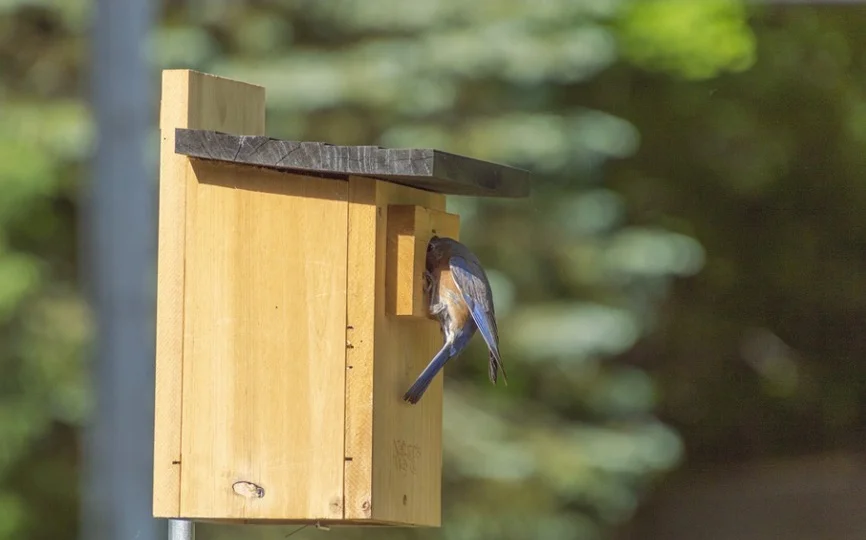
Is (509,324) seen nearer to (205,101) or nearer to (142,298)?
(142,298)

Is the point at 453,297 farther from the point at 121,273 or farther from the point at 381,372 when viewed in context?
the point at 121,273

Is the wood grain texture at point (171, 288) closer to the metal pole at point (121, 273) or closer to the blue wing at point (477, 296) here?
the blue wing at point (477, 296)

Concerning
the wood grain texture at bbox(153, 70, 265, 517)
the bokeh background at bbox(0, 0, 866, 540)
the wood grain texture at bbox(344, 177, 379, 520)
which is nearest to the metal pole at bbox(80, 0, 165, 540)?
the bokeh background at bbox(0, 0, 866, 540)

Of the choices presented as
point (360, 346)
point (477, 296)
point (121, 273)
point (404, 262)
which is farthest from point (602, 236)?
point (360, 346)

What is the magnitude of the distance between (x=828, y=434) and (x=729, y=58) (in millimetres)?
1203

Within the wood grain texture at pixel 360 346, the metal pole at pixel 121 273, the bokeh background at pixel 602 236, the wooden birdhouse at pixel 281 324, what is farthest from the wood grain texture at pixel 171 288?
the bokeh background at pixel 602 236

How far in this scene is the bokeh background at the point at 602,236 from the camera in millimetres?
4227

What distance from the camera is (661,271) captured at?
4328 mm

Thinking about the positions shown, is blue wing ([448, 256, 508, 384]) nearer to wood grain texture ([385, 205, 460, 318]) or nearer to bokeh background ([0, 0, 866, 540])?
wood grain texture ([385, 205, 460, 318])

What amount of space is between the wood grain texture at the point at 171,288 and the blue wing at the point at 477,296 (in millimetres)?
437

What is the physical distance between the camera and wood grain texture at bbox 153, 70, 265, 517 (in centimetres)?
208

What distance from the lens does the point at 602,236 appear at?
4.39 meters

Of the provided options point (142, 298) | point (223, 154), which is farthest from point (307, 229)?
point (142, 298)

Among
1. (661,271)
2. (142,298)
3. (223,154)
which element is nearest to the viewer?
(223,154)
